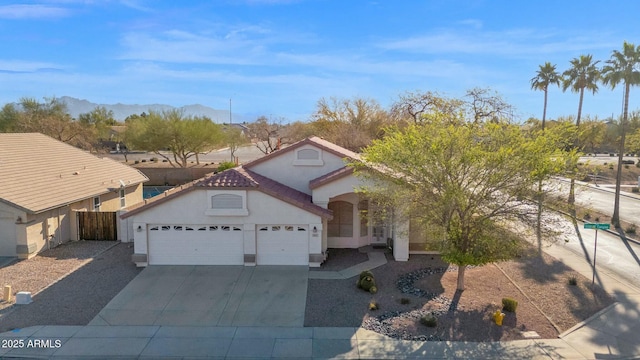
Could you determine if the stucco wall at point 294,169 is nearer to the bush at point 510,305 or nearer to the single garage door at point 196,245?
the single garage door at point 196,245

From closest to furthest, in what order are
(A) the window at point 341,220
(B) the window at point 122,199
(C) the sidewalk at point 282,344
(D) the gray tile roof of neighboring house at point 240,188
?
(C) the sidewalk at point 282,344 < (D) the gray tile roof of neighboring house at point 240,188 < (A) the window at point 341,220 < (B) the window at point 122,199

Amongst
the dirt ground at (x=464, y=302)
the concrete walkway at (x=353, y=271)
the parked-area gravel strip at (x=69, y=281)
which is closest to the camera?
the dirt ground at (x=464, y=302)

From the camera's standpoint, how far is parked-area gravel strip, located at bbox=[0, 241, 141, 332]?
1248 centimetres

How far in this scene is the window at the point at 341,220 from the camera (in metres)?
19.7

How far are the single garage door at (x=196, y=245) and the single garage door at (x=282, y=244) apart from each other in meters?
0.86

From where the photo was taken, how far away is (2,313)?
41.4ft

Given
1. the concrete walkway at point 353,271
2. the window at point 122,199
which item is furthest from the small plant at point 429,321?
the window at point 122,199

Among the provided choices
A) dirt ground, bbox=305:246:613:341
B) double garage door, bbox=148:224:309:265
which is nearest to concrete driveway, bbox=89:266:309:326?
double garage door, bbox=148:224:309:265

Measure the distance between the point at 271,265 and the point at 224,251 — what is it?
6.63 feet

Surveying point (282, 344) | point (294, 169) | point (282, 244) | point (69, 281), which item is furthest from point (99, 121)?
point (282, 344)

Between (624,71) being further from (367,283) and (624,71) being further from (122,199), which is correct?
(122,199)

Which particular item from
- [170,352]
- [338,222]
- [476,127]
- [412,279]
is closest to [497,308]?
[412,279]

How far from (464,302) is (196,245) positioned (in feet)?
34.3

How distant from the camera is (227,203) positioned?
16.9 m
